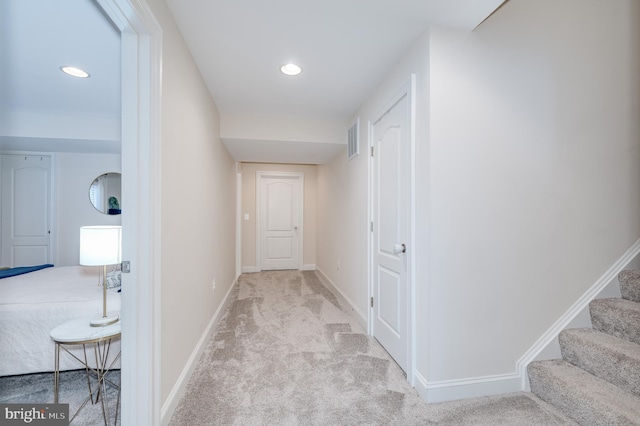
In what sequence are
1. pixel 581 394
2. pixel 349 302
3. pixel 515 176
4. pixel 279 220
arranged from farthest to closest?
1. pixel 279 220
2. pixel 349 302
3. pixel 515 176
4. pixel 581 394

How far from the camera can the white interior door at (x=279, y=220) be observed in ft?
18.5

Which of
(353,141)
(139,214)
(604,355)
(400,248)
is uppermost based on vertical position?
(353,141)

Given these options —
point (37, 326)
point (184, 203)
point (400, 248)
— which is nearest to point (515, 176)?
point (400, 248)

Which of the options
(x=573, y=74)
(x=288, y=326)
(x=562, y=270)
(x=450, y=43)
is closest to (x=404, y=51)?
(x=450, y=43)

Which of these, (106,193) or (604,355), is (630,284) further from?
(106,193)

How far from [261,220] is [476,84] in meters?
4.56

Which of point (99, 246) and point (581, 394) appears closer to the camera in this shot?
point (581, 394)

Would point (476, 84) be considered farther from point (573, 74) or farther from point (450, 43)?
point (573, 74)

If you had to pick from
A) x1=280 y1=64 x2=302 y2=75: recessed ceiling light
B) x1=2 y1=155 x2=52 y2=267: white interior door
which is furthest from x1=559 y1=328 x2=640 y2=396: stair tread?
x1=2 y1=155 x2=52 y2=267: white interior door

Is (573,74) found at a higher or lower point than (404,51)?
lower

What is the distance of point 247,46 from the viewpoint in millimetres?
1921

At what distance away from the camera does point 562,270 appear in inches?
72.8

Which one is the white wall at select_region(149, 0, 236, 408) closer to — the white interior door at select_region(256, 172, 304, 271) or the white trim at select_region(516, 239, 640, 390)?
the white trim at select_region(516, 239, 640, 390)

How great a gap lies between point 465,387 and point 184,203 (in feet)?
6.96
